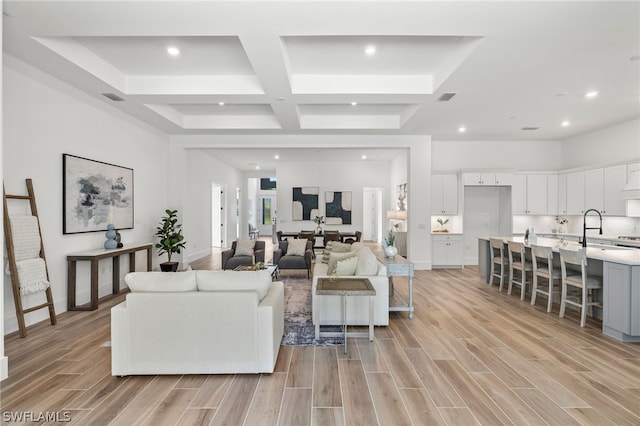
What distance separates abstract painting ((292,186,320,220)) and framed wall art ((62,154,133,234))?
594 centimetres

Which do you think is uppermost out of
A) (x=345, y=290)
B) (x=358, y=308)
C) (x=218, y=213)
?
(x=218, y=213)

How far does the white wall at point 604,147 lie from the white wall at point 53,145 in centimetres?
883

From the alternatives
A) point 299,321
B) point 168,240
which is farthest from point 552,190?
point 168,240

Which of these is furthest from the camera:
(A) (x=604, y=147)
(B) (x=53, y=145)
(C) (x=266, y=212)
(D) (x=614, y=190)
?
(C) (x=266, y=212)

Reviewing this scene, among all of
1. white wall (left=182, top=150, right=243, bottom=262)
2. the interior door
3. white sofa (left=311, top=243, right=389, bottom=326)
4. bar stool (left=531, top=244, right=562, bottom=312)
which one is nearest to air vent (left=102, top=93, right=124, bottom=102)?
white wall (left=182, top=150, right=243, bottom=262)

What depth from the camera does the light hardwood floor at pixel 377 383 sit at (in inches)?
86.7

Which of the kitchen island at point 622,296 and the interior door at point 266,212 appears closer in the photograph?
the kitchen island at point 622,296

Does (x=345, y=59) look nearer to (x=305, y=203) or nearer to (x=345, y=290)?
(x=345, y=290)

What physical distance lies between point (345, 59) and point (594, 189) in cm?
586

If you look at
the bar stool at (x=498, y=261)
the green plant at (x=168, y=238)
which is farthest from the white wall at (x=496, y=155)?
the green plant at (x=168, y=238)

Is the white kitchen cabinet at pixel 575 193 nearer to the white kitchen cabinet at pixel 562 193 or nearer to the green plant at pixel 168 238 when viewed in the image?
the white kitchen cabinet at pixel 562 193

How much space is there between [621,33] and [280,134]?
5383 mm

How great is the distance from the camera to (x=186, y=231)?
766 centimetres

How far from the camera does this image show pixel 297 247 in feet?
21.9
